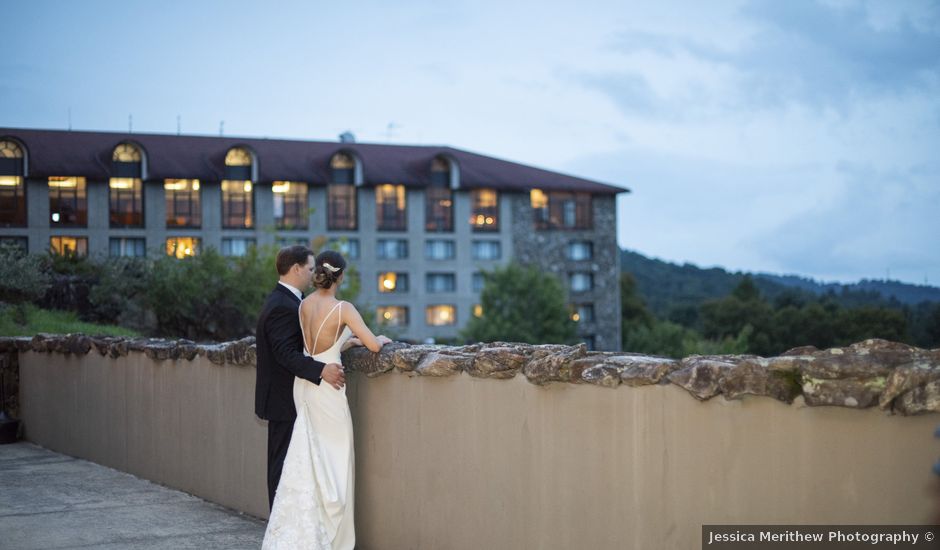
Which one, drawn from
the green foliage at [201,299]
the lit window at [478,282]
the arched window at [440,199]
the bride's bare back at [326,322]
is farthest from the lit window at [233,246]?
the bride's bare back at [326,322]

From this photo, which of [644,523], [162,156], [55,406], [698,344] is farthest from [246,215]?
[644,523]

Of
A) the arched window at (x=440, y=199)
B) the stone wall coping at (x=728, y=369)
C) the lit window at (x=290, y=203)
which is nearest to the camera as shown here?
the stone wall coping at (x=728, y=369)

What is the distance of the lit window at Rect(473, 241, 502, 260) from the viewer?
80500 millimetres

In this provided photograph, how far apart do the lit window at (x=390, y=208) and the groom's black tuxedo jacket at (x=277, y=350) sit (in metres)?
69.6

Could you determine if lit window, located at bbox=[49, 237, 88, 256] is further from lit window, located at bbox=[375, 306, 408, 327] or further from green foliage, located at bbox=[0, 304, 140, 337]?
green foliage, located at bbox=[0, 304, 140, 337]

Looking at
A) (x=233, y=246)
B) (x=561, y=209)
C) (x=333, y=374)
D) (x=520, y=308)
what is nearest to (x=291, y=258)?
(x=333, y=374)

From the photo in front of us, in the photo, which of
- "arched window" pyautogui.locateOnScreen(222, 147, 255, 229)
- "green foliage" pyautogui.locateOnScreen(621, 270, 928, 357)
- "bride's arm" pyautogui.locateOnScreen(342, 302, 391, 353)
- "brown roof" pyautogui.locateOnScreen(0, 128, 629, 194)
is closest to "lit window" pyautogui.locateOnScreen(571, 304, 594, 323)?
"green foliage" pyautogui.locateOnScreen(621, 270, 928, 357)

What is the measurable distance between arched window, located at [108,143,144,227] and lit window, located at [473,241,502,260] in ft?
78.0

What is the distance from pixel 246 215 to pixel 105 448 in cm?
6207

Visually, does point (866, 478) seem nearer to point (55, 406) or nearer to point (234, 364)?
point (234, 364)

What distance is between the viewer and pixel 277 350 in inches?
285

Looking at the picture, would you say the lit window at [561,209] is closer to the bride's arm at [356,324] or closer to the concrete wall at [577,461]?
the concrete wall at [577,461]

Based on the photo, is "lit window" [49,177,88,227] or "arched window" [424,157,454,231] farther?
"arched window" [424,157,454,231]

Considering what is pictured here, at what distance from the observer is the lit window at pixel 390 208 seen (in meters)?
76.9
